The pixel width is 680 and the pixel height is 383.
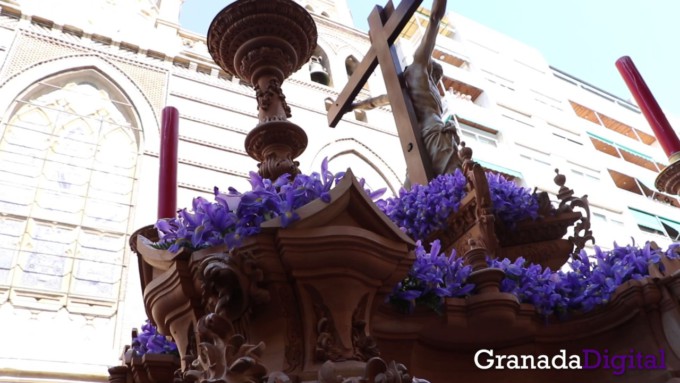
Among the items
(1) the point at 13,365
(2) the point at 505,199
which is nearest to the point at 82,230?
(1) the point at 13,365

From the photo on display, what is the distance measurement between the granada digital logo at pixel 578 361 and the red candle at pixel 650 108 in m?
1.49

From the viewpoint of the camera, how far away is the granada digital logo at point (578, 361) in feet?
4.47

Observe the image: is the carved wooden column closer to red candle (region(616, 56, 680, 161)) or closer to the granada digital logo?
the granada digital logo

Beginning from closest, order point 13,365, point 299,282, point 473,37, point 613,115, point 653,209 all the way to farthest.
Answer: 1. point 299,282
2. point 13,365
3. point 653,209
4. point 473,37
5. point 613,115

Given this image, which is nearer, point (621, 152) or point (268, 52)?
point (268, 52)

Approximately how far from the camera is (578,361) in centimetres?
141

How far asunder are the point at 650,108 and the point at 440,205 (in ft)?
4.76

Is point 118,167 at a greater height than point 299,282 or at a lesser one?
greater

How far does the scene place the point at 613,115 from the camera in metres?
21.8

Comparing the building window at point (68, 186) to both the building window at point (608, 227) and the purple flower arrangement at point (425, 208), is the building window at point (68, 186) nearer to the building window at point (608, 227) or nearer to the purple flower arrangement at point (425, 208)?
the purple flower arrangement at point (425, 208)

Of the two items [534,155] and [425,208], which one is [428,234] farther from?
[534,155]

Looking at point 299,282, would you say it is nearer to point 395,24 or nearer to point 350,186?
point 350,186

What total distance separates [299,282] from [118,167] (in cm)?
782

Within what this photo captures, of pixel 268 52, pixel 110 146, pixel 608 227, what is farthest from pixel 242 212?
pixel 608 227
